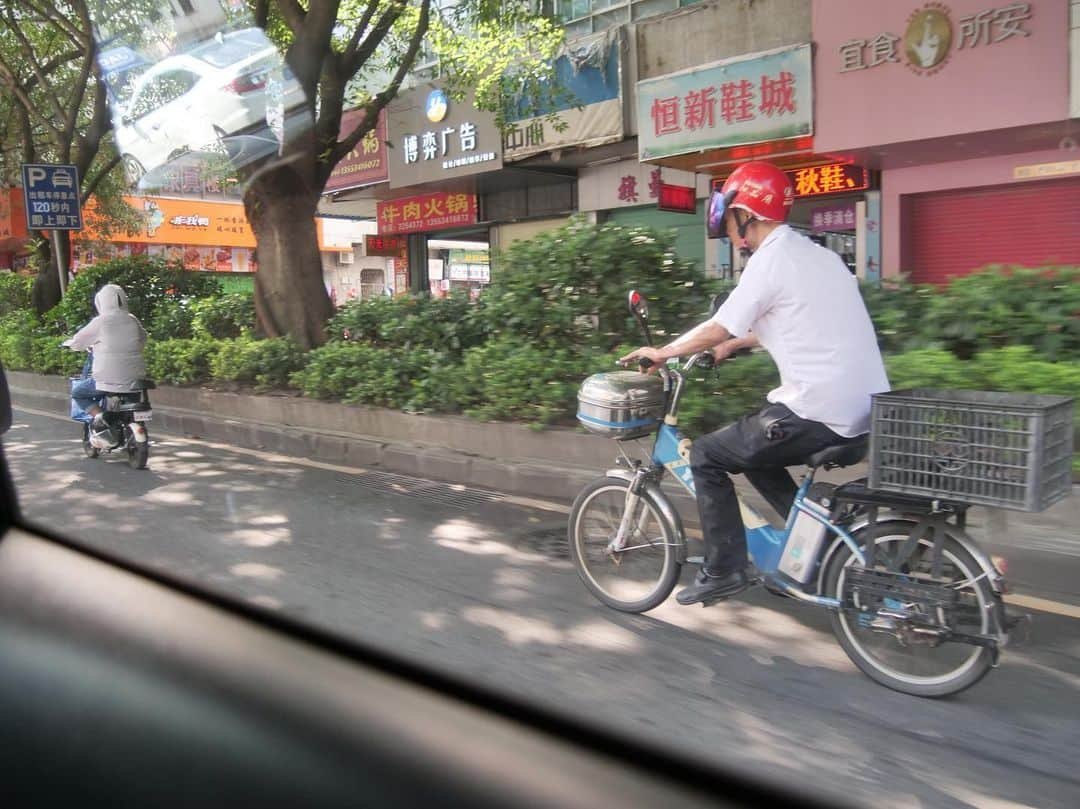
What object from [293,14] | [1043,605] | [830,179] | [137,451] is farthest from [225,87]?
[1043,605]

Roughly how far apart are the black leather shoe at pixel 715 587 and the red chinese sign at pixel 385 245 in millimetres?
17959

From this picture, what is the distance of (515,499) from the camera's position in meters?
6.51

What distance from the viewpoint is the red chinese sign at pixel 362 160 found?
57.2 ft

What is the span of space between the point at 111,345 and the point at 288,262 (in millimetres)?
2766

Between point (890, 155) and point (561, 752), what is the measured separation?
33.2ft

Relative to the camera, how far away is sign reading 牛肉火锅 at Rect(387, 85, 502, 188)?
14992 mm

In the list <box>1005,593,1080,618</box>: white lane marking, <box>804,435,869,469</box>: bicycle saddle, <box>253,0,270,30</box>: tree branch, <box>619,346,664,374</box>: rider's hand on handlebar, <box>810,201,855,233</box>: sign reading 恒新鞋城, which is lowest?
<box>1005,593,1080,618</box>: white lane marking

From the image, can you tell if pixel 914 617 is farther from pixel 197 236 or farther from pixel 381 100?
pixel 197 236

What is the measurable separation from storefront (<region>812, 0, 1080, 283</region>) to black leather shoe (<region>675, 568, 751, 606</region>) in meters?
6.08

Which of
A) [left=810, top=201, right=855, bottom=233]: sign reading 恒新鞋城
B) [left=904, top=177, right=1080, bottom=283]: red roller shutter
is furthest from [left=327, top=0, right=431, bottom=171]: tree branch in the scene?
[left=904, top=177, right=1080, bottom=283]: red roller shutter

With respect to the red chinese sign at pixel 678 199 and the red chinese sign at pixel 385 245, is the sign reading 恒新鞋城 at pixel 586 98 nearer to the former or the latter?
the red chinese sign at pixel 678 199

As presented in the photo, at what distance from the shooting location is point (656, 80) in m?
12.0

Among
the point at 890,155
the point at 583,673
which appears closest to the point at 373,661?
the point at 583,673

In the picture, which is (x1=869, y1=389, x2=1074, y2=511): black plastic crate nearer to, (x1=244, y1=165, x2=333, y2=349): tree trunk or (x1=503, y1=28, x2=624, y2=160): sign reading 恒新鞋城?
(x1=244, y1=165, x2=333, y2=349): tree trunk
